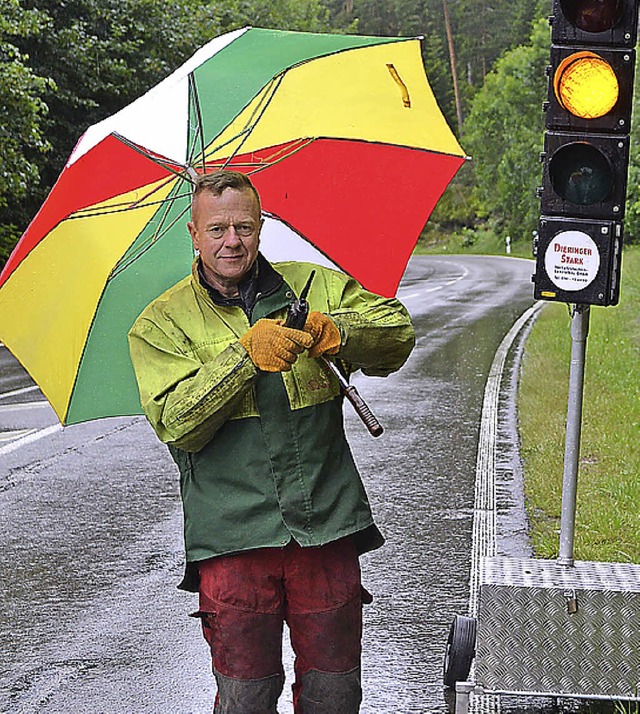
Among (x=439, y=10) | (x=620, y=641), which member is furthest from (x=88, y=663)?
(x=439, y=10)

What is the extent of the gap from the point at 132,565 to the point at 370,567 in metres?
1.32

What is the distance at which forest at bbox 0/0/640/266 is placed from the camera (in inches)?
806

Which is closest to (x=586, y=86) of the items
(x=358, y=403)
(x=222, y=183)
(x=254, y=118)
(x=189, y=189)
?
(x=254, y=118)

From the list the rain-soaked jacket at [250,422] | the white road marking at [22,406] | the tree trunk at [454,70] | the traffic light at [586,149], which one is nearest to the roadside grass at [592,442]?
the traffic light at [586,149]

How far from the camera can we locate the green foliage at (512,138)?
65.4 metres

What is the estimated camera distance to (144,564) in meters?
6.71

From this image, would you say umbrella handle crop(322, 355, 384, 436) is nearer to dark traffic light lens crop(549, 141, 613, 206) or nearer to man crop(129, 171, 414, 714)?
man crop(129, 171, 414, 714)

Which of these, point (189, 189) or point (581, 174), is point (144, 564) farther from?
point (581, 174)

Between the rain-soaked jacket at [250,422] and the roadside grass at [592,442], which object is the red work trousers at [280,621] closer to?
the rain-soaked jacket at [250,422]

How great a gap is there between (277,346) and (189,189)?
1088 millimetres

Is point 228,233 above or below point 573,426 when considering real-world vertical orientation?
above

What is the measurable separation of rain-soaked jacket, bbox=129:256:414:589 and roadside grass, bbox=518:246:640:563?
349 cm

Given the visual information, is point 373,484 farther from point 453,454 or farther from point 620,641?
point 620,641

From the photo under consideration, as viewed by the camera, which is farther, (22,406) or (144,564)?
(22,406)
